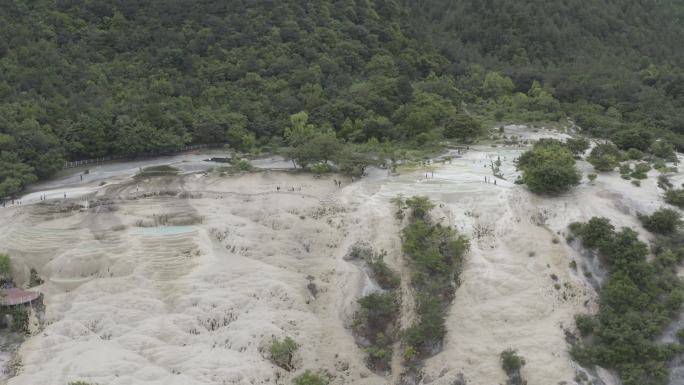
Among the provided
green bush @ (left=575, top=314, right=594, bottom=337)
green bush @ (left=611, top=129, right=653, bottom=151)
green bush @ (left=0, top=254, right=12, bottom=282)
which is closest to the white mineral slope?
green bush @ (left=0, top=254, right=12, bottom=282)

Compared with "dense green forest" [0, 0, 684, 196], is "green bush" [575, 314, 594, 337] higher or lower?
lower

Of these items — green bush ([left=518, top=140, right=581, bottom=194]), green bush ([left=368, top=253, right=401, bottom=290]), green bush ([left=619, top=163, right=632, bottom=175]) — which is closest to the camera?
green bush ([left=368, top=253, right=401, bottom=290])

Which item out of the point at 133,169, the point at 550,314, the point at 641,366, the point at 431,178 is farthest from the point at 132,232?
the point at 641,366

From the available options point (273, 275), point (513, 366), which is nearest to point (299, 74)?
point (273, 275)

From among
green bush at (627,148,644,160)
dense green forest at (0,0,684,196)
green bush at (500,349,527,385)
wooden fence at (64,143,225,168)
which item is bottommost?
green bush at (500,349,527,385)

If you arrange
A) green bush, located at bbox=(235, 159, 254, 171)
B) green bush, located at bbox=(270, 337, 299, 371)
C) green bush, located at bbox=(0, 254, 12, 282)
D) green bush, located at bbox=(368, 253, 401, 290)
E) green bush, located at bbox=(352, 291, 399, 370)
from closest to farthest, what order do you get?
green bush, located at bbox=(270, 337, 299, 371) → green bush, located at bbox=(352, 291, 399, 370) → green bush, located at bbox=(368, 253, 401, 290) → green bush, located at bbox=(0, 254, 12, 282) → green bush, located at bbox=(235, 159, 254, 171)

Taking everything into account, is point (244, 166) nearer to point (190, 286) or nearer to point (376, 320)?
point (190, 286)

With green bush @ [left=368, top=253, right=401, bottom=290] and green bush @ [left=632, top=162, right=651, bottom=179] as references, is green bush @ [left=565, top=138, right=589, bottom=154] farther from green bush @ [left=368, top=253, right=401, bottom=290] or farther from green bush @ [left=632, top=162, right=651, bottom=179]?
green bush @ [left=368, top=253, right=401, bottom=290]

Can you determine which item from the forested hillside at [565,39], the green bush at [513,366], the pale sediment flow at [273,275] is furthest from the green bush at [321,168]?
the forested hillside at [565,39]
